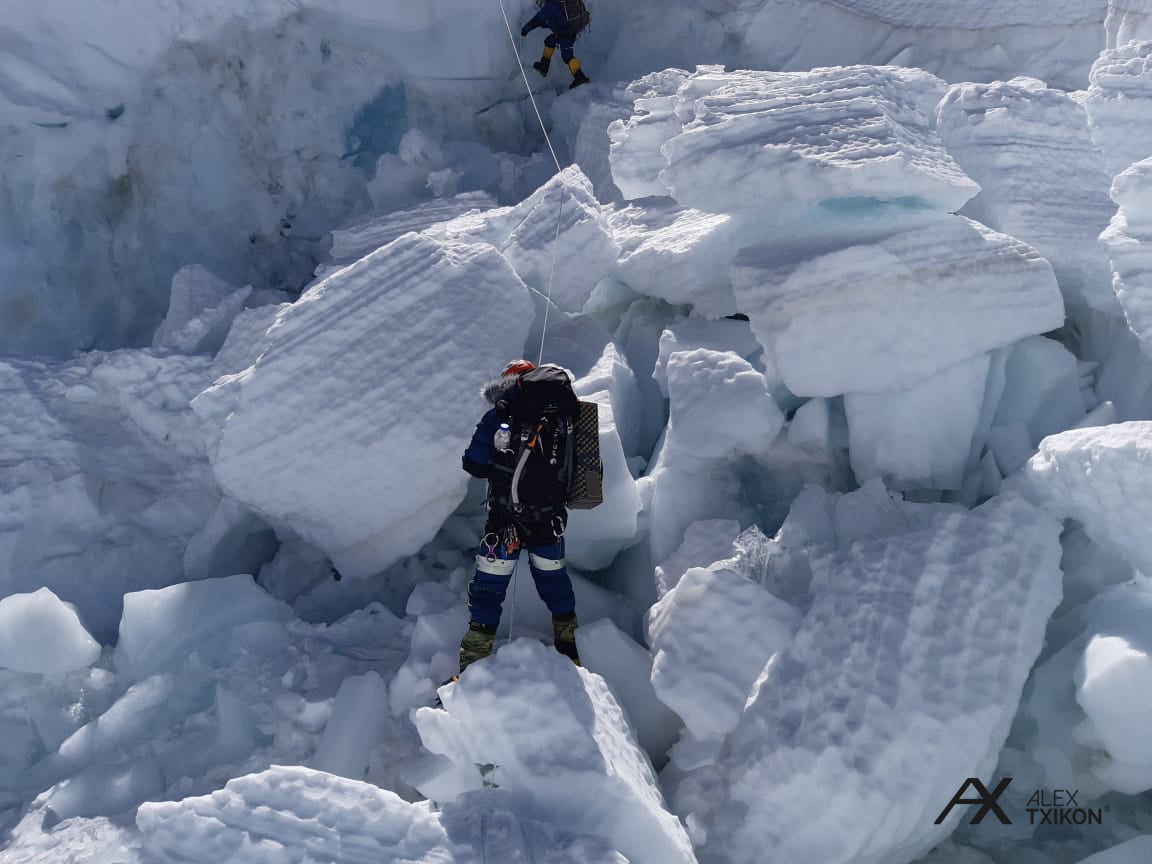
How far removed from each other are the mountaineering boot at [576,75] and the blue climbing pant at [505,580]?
2.85 m

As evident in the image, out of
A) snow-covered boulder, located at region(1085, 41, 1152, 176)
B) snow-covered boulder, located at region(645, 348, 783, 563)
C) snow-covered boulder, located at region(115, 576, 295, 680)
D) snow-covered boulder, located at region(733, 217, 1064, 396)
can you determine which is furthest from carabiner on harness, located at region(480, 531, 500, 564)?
snow-covered boulder, located at region(1085, 41, 1152, 176)

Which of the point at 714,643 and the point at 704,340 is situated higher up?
the point at 704,340

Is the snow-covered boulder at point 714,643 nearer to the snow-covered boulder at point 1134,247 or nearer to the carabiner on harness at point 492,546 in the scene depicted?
the carabiner on harness at point 492,546

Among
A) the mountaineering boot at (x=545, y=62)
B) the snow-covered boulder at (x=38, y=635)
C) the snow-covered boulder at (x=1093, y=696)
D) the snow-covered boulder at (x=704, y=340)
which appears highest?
the mountaineering boot at (x=545, y=62)

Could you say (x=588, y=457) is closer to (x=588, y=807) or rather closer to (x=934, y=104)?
(x=588, y=807)

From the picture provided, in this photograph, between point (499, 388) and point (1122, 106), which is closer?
point (499, 388)

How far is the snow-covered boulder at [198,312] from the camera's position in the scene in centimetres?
346

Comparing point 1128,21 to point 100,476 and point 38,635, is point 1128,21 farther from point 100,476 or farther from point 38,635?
point 38,635

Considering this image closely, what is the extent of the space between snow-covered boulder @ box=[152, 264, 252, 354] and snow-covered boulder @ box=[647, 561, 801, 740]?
2042mm

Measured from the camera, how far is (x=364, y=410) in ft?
9.00

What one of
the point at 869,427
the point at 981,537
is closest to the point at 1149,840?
the point at 981,537

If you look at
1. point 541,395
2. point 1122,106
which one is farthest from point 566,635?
point 1122,106

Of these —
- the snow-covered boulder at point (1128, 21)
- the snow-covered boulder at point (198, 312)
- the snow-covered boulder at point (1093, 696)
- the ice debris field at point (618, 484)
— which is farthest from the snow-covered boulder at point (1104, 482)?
the snow-covered boulder at point (198, 312)

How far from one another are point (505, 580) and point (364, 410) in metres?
0.70
